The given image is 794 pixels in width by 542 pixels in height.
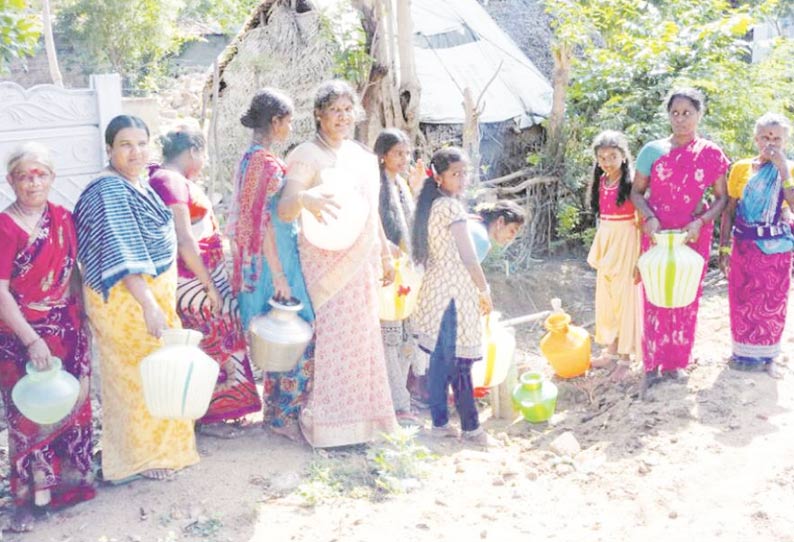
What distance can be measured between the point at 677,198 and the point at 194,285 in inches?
100

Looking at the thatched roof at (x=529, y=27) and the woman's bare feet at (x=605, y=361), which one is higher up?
the thatched roof at (x=529, y=27)

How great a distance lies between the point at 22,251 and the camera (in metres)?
3.22

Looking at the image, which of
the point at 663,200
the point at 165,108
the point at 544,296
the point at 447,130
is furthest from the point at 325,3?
the point at 165,108

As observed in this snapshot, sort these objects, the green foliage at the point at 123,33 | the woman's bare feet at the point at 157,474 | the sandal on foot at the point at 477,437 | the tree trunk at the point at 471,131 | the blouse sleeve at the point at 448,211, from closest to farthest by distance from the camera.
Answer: the woman's bare feet at the point at 157,474, the blouse sleeve at the point at 448,211, the sandal on foot at the point at 477,437, the tree trunk at the point at 471,131, the green foliage at the point at 123,33

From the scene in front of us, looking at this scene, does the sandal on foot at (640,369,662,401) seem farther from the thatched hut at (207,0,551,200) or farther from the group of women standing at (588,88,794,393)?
the thatched hut at (207,0,551,200)

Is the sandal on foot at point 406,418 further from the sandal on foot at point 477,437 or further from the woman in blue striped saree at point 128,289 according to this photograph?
the woman in blue striped saree at point 128,289

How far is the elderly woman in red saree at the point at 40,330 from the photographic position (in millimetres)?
3219

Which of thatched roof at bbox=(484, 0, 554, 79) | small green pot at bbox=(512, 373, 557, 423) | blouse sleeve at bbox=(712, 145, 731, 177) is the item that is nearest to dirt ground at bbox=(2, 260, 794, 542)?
small green pot at bbox=(512, 373, 557, 423)

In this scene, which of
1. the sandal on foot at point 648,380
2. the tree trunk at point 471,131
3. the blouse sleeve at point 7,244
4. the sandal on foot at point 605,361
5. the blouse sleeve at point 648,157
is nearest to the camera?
the blouse sleeve at point 7,244

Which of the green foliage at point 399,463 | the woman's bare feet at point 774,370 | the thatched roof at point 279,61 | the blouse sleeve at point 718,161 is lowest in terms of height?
the woman's bare feet at point 774,370

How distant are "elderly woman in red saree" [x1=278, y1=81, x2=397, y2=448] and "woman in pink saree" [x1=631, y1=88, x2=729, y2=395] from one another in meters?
1.62

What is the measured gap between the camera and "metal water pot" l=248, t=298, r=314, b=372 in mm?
3639

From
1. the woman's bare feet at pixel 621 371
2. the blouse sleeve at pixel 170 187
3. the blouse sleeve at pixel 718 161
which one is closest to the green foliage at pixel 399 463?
the blouse sleeve at pixel 170 187

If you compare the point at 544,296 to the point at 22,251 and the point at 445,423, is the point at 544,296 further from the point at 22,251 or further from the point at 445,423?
the point at 22,251
